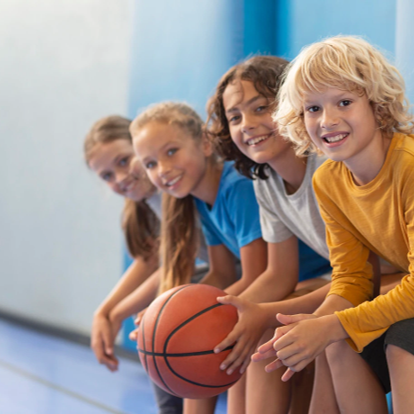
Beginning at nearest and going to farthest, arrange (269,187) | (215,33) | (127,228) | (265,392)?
1. (265,392)
2. (269,187)
3. (127,228)
4. (215,33)

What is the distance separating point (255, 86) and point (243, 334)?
63 cm

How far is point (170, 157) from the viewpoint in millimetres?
1654

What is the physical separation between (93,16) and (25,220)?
4.56ft

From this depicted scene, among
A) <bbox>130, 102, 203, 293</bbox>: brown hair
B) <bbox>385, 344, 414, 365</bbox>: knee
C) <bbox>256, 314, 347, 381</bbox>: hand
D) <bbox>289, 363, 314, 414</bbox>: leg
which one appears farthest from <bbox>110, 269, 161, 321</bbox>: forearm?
<bbox>385, 344, 414, 365</bbox>: knee

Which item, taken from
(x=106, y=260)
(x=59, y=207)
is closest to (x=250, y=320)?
(x=106, y=260)

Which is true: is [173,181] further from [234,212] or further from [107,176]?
[107,176]

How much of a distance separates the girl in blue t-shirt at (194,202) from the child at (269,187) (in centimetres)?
8

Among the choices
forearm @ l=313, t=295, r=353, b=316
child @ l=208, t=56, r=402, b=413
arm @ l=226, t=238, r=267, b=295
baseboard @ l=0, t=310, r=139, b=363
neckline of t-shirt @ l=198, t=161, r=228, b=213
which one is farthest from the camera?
baseboard @ l=0, t=310, r=139, b=363

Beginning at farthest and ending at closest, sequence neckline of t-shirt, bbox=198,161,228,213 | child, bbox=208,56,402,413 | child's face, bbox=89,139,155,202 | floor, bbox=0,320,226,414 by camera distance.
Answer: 1. floor, bbox=0,320,226,414
2. child's face, bbox=89,139,155,202
3. neckline of t-shirt, bbox=198,161,228,213
4. child, bbox=208,56,402,413

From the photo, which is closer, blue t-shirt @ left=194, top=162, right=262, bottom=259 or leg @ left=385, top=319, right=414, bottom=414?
leg @ left=385, top=319, right=414, bottom=414

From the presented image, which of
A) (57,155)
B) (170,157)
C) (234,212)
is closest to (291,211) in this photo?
(234,212)

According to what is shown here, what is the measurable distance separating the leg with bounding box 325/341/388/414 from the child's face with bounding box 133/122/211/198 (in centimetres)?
74

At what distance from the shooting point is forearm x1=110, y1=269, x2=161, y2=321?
191 centimetres

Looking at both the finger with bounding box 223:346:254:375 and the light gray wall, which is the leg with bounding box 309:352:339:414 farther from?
the light gray wall
